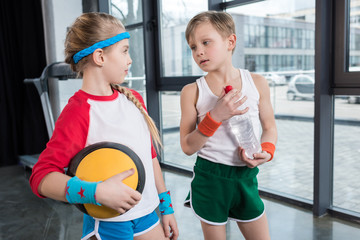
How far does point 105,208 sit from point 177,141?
10.3 ft

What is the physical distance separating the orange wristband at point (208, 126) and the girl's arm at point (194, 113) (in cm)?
1

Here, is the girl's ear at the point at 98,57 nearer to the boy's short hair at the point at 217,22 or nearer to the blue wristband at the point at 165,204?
the boy's short hair at the point at 217,22

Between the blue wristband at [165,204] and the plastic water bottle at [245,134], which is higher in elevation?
the plastic water bottle at [245,134]

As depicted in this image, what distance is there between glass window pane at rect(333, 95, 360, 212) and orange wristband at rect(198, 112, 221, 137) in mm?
1589

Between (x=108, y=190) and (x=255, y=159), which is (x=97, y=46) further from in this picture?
(x=255, y=159)

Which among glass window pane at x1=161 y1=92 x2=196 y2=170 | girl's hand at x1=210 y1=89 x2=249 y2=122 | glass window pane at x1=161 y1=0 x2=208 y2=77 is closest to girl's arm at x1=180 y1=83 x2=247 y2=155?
girl's hand at x1=210 y1=89 x2=249 y2=122

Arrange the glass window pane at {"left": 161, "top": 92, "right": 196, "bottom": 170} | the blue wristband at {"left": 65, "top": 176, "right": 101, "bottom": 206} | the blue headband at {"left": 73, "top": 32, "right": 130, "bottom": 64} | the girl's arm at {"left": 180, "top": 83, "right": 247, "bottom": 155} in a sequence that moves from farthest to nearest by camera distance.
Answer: the glass window pane at {"left": 161, "top": 92, "right": 196, "bottom": 170}
the girl's arm at {"left": 180, "top": 83, "right": 247, "bottom": 155}
the blue headband at {"left": 73, "top": 32, "right": 130, "bottom": 64}
the blue wristband at {"left": 65, "top": 176, "right": 101, "bottom": 206}

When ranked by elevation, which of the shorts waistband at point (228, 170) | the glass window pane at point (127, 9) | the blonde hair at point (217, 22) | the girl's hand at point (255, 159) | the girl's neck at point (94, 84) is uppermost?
the glass window pane at point (127, 9)

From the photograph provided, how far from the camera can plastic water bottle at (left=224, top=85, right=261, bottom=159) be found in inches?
45.3

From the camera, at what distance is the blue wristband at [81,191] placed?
2.47ft

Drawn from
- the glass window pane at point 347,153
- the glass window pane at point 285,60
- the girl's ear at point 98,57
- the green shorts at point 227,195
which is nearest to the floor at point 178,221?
the glass window pane at point 347,153

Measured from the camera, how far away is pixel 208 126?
3.43 ft

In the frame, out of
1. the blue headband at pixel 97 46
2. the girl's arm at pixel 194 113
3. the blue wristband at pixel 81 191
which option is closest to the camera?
the blue wristband at pixel 81 191

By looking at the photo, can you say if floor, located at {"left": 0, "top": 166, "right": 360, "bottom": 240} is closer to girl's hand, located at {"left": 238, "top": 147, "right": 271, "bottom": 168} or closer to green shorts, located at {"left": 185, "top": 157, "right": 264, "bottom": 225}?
green shorts, located at {"left": 185, "top": 157, "right": 264, "bottom": 225}
